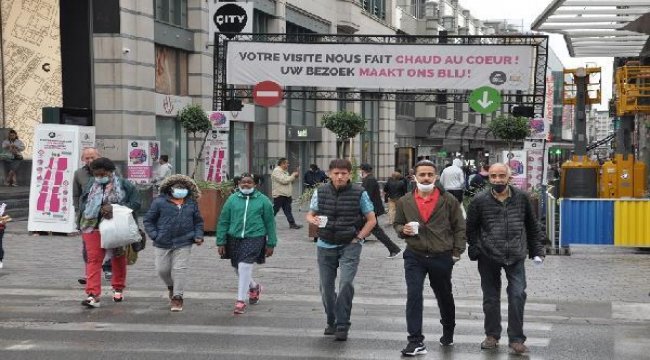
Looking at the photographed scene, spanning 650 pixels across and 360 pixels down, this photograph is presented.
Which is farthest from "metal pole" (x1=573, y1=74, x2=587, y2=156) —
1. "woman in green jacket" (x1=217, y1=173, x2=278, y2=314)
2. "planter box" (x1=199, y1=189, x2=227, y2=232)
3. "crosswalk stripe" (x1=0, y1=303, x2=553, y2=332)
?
"woman in green jacket" (x1=217, y1=173, x2=278, y2=314)

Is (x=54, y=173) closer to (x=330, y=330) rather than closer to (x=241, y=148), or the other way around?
(x=330, y=330)

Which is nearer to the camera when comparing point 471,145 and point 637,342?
point 637,342

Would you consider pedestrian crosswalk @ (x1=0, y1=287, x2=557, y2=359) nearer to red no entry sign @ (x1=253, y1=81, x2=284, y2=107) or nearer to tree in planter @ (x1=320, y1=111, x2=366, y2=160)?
red no entry sign @ (x1=253, y1=81, x2=284, y2=107)


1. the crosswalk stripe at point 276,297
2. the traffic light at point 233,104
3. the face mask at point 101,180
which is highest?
the traffic light at point 233,104

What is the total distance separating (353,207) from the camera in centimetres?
845

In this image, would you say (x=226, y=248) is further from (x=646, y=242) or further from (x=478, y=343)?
(x=646, y=242)

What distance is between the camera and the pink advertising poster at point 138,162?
896 inches

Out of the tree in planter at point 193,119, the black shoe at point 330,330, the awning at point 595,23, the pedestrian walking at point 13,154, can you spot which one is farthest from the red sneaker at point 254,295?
the tree in planter at point 193,119

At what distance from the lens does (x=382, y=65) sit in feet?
67.4

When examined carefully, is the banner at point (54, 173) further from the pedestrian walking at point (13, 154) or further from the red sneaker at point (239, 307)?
the red sneaker at point (239, 307)

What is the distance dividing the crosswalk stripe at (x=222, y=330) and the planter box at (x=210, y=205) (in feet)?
32.0

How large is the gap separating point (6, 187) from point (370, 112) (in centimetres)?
2930

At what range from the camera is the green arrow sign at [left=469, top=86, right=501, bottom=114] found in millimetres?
19734

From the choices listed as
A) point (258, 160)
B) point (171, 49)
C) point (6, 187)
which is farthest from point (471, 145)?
point (6, 187)
